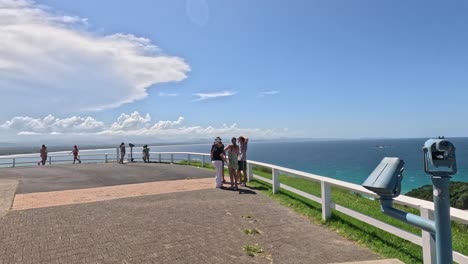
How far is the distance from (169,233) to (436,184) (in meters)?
5.09

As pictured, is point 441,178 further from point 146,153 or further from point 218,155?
point 146,153

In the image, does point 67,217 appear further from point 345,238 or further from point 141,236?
point 345,238

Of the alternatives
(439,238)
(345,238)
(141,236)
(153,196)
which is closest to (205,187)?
(153,196)

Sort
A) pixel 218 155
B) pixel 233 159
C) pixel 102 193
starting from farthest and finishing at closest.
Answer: pixel 218 155, pixel 102 193, pixel 233 159

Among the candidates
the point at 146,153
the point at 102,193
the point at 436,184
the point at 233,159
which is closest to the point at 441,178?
the point at 436,184

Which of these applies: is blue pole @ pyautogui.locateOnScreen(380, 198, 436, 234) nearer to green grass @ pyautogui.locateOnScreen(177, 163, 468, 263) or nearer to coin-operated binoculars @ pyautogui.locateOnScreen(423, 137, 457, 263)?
coin-operated binoculars @ pyautogui.locateOnScreen(423, 137, 457, 263)

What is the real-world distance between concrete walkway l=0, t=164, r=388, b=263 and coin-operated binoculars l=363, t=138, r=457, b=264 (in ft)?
8.93

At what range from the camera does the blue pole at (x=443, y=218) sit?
2.51 m

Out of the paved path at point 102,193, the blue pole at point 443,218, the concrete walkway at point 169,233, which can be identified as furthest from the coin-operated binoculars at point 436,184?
the paved path at point 102,193

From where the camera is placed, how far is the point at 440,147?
2396mm

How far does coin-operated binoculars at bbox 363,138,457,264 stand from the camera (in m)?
2.41

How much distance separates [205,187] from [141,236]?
5.81 m

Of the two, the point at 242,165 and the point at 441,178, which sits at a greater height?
the point at 441,178

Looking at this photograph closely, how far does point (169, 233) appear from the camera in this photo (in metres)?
6.64
